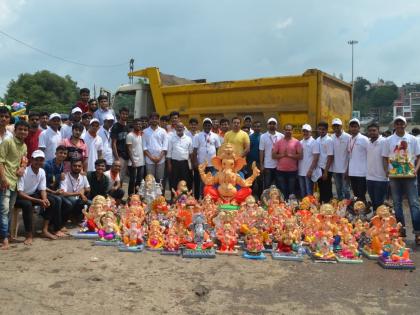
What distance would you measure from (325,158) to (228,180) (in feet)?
5.83

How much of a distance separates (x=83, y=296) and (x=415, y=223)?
4.64m

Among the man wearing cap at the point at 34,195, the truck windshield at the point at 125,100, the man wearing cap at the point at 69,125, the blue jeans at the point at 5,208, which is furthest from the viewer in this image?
the truck windshield at the point at 125,100

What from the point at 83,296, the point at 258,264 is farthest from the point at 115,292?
the point at 258,264

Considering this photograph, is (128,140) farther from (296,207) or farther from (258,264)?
(258,264)

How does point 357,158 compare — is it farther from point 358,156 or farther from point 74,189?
point 74,189

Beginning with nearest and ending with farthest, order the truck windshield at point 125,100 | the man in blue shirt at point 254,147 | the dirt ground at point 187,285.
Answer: the dirt ground at point 187,285
the man in blue shirt at point 254,147
the truck windshield at point 125,100

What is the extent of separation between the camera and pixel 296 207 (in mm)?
6805

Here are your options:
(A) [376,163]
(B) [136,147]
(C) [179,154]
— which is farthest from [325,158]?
(B) [136,147]

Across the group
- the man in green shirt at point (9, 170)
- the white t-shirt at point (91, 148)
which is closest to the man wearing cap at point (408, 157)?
the white t-shirt at point (91, 148)

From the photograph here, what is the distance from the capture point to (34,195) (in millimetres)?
5812

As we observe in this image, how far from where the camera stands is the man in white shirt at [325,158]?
7.12 meters

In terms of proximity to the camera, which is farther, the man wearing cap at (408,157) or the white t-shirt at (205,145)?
the white t-shirt at (205,145)

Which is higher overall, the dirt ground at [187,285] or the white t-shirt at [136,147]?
the white t-shirt at [136,147]

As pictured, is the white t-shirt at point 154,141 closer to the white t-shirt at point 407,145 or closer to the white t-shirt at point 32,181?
the white t-shirt at point 32,181
